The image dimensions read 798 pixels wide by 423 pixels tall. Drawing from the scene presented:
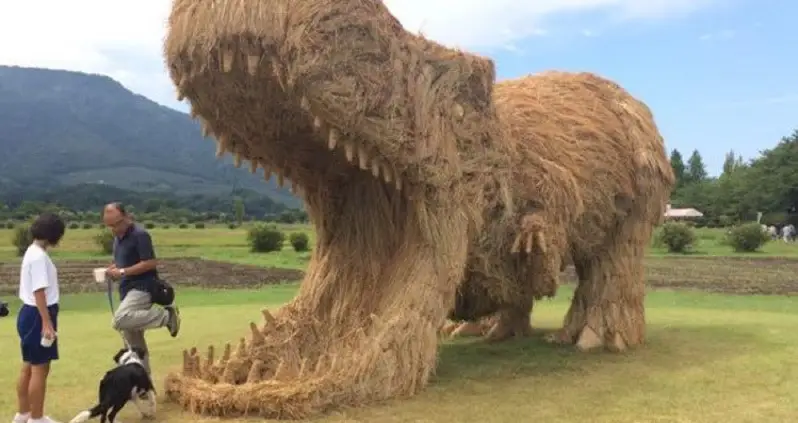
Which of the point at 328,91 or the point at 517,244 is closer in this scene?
the point at 328,91

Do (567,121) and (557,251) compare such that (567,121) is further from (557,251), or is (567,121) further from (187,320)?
(187,320)

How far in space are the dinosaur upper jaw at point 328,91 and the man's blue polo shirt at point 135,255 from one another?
32.7 inches

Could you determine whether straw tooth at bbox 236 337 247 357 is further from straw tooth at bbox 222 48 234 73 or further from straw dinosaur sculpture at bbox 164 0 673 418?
straw tooth at bbox 222 48 234 73

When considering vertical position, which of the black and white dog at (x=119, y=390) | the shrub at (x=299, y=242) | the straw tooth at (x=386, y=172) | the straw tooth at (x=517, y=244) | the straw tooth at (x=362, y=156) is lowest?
the black and white dog at (x=119, y=390)

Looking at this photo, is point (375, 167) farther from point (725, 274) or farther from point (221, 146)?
point (725, 274)

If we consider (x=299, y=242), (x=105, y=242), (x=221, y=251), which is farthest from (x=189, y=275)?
(x=221, y=251)

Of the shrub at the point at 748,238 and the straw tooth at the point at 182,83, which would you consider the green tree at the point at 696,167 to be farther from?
the straw tooth at the point at 182,83

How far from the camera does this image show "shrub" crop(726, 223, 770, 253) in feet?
103

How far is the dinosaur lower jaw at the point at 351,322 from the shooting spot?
5285 mm

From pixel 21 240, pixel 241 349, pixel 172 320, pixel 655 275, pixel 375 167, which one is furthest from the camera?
pixel 21 240

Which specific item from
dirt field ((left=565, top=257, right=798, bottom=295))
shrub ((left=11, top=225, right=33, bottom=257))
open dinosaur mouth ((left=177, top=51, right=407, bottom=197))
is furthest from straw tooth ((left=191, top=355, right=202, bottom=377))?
shrub ((left=11, top=225, right=33, bottom=257))

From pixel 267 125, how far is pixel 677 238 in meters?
27.1

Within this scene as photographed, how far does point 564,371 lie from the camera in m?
6.95

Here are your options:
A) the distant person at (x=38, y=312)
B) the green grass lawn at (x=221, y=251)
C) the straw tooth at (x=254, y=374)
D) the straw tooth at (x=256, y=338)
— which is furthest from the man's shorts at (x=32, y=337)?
the green grass lawn at (x=221, y=251)
